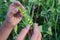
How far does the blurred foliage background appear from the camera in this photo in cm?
164

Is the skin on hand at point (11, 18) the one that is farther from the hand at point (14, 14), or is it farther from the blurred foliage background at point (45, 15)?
the blurred foliage background at point (45, 15)

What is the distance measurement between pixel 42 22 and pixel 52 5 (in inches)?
6.0

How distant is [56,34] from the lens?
5.55ft

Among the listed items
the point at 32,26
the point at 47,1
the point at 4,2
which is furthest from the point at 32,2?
the point at 32,26

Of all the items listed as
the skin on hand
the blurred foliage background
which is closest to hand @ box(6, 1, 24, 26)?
the skin on hand

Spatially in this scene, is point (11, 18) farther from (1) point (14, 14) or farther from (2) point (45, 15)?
(2) point (45, 15)

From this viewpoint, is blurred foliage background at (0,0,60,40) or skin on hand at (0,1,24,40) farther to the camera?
blurred foliage background at (0,0,60,40)

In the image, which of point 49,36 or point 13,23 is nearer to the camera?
point 13,23

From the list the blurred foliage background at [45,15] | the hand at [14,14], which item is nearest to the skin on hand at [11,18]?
the hand at [14,14]

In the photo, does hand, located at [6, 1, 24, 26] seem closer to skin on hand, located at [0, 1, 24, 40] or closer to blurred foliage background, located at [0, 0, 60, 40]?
skin on hand, located at [0, 1, 24, 40]

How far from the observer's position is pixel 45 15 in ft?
5.46

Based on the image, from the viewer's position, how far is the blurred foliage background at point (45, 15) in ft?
5.39

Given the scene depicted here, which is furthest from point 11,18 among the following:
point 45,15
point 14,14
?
point 45,15

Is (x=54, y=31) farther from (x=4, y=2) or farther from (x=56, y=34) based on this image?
(x=4, y=2)
